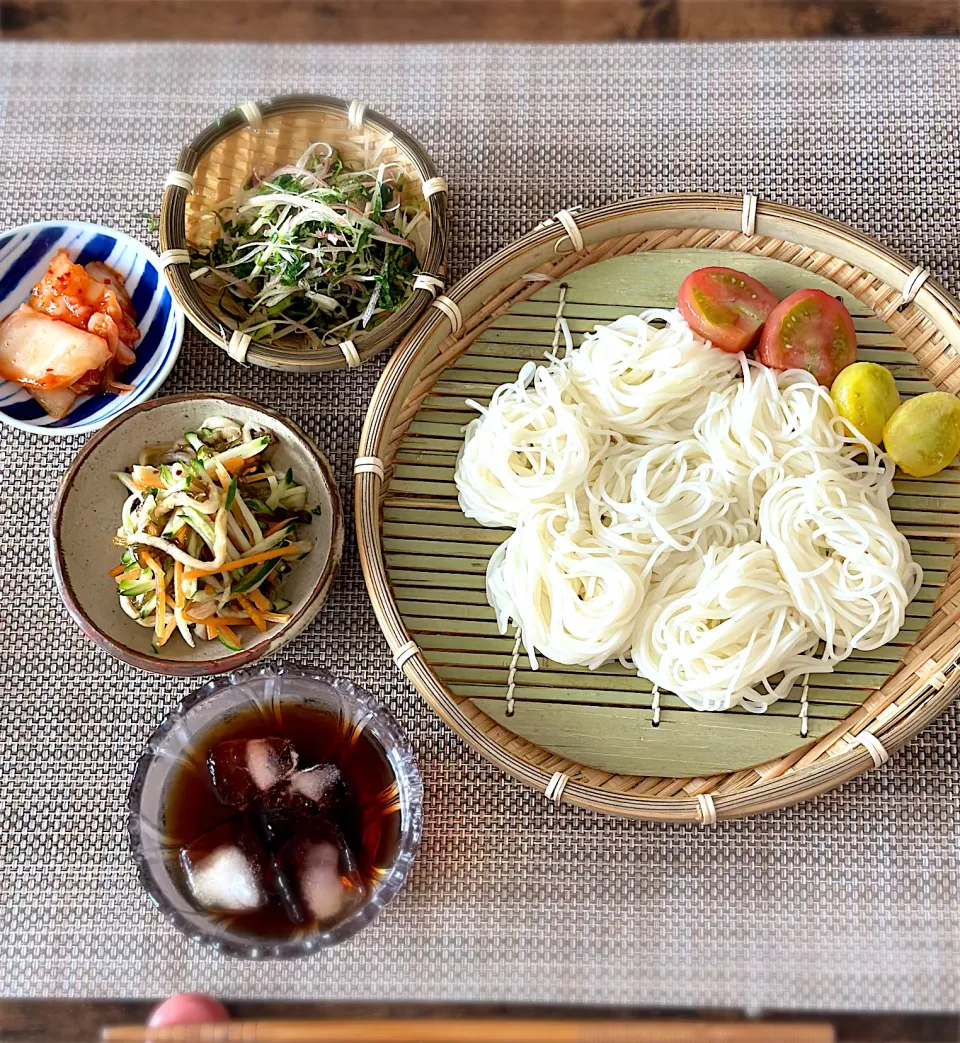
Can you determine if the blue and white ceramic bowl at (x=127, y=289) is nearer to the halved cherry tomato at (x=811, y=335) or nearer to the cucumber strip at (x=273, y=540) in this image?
the cucumber strip at (x=273, y=540)

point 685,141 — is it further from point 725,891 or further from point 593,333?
point 725,891

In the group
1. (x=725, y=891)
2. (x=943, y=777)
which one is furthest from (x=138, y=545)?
(x=943, y=777)

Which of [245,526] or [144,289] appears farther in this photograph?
[144,289]

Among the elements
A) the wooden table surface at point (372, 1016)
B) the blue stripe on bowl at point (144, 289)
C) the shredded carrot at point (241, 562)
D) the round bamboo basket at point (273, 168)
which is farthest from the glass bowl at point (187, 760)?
the blue stripe on bowl at point (144, 289)

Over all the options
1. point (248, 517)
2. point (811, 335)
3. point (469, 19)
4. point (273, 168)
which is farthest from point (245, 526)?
point (469, 19)

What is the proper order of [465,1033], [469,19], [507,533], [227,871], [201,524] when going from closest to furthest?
[465,1033]
[227,871]
[201,524]
[507,533]
[469,19]

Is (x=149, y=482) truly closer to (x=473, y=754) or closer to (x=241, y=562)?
(x=241, y=562)
